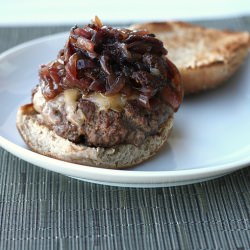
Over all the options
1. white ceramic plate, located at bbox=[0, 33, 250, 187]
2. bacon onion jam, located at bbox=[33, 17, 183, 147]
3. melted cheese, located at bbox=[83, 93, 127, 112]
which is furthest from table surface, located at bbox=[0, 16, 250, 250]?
A: melted cheese, located at bbox=[83, 93, 127, 112]

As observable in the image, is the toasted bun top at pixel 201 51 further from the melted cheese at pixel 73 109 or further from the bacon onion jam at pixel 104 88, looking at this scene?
the melted cheese at pixel 73 109

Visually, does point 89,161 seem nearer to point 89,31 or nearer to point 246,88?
point 89,31

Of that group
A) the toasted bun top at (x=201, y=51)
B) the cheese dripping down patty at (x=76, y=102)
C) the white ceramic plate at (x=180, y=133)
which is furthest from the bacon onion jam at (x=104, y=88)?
the toasted bun top at (x=201, y=51)

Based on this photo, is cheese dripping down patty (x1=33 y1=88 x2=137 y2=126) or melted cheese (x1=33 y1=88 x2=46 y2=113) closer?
cheese dripping down patty (x1=33 y1=88 x2=137 y2=126)

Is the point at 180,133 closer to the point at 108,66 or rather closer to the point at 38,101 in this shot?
the point at 108,66

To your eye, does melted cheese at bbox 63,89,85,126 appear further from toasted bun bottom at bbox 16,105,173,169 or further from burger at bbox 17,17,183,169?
toasted bun bottom at bbox 16,105,173,169

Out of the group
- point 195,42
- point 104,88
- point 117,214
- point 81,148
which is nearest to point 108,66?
point 104,88
